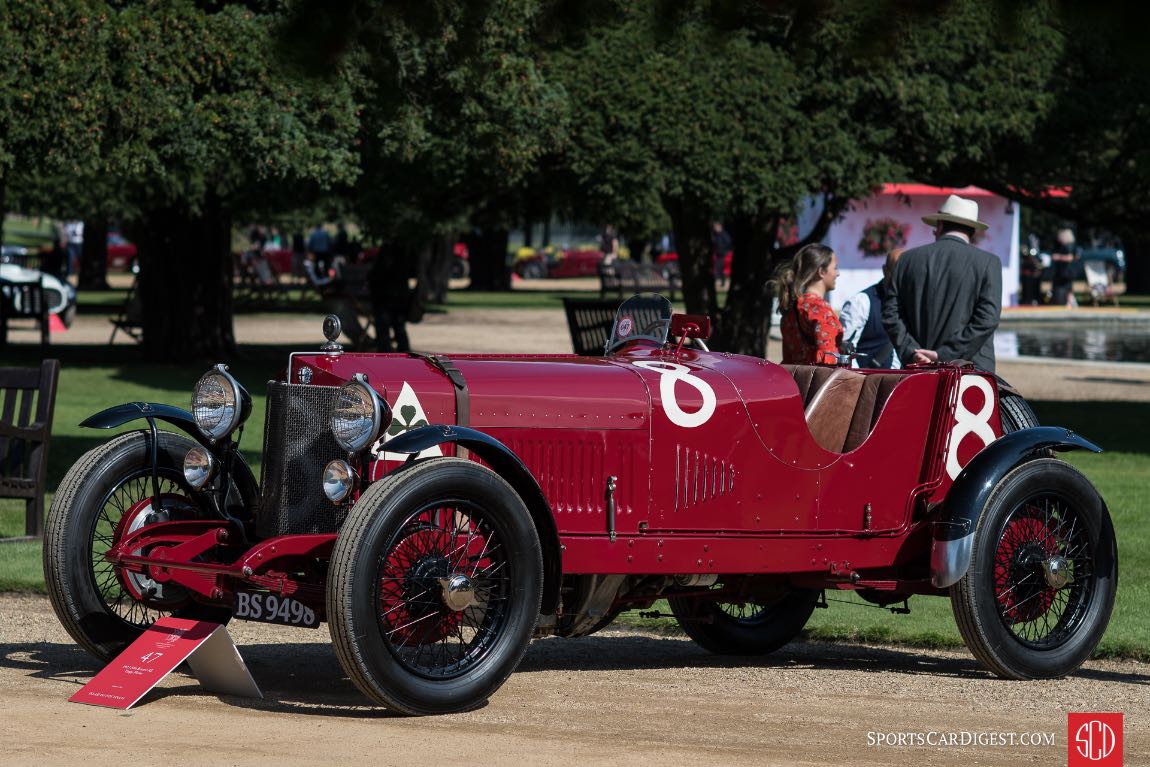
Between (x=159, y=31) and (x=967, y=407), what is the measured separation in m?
8.69

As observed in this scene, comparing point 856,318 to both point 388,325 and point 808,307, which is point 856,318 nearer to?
point 808,307

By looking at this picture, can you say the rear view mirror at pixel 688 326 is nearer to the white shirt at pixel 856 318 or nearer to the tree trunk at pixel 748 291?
the white shirt at pixel 856 318

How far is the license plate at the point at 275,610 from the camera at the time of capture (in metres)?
5.91

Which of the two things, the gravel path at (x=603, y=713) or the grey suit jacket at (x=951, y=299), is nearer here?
the gravel path at (x=603, y=713)

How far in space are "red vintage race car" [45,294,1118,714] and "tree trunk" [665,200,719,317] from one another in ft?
42.0

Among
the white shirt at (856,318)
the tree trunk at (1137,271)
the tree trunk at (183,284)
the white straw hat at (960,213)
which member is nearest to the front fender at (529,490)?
the white straw hat at (960,213)

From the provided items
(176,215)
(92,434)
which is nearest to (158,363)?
(176,215)

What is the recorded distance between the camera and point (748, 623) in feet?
24.5

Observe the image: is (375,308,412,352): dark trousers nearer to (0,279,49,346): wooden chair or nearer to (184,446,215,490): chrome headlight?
(0,279,49,346): wooden chair

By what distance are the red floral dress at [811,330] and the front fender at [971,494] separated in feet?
5.29

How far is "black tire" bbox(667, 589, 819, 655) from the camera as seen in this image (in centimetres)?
731

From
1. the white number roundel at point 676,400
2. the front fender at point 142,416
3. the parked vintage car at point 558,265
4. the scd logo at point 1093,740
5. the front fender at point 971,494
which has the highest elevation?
the parked vintage car at point 558,265

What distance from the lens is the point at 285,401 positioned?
622cm

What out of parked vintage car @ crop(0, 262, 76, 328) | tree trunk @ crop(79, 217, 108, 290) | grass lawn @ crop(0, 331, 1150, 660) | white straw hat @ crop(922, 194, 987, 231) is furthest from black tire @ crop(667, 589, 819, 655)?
tree trunk @ crop(79, 217, 108, 290)
